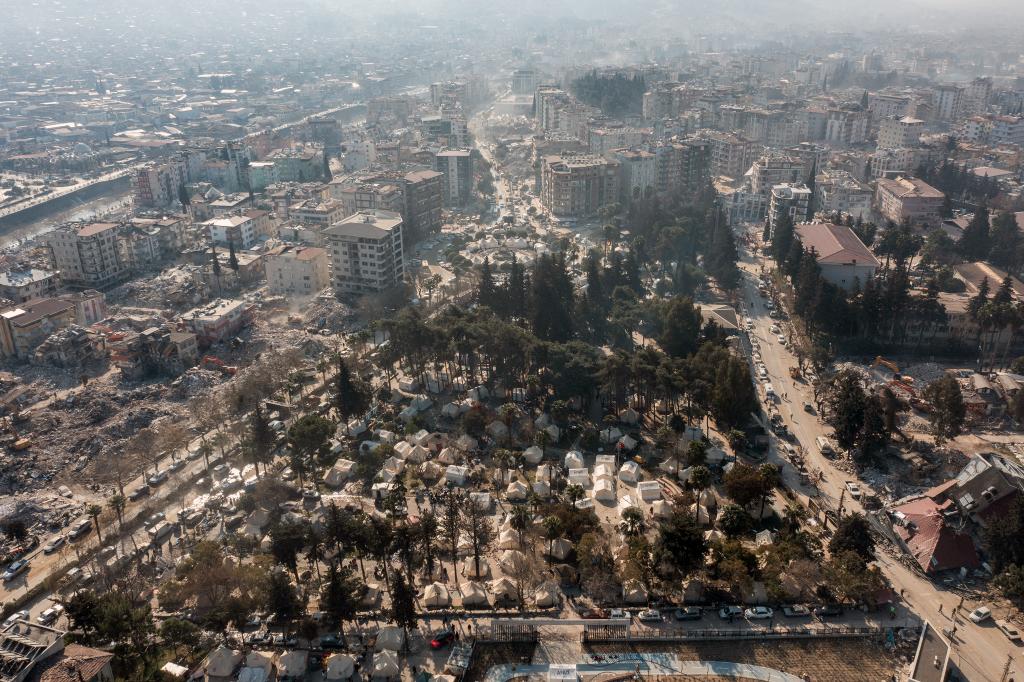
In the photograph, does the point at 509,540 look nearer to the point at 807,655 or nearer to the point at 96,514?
the point at 807,655

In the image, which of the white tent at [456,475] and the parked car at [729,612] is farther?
the white tent at [456,475]

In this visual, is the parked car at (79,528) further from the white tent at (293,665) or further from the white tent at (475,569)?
the white tent at (475,569)

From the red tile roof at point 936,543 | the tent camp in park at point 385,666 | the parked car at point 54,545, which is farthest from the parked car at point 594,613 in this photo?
the parked car at point 54,545

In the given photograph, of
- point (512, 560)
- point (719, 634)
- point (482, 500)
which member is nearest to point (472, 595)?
point (512, 560)

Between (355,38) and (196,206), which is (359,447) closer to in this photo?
(196,206)

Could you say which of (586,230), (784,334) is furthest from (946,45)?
(784,334)

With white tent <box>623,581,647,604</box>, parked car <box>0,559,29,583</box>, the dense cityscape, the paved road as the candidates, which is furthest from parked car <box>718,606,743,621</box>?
parked car <box>0,559,29,583</box>
